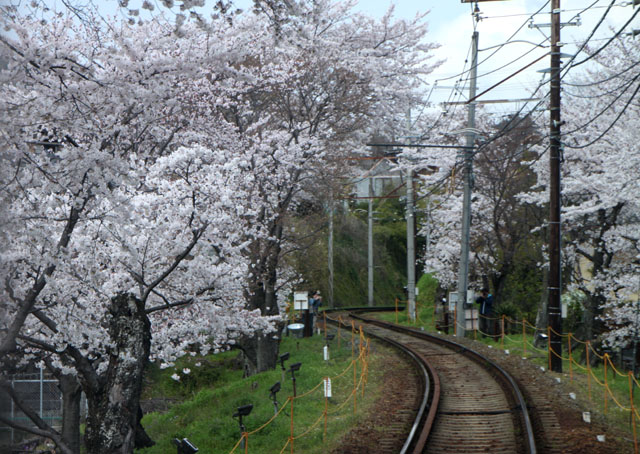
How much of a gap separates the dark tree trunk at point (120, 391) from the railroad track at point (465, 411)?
3950 mm

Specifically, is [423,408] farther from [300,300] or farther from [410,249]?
[410,249]

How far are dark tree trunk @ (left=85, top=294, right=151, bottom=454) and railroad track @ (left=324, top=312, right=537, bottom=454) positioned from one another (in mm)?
3950

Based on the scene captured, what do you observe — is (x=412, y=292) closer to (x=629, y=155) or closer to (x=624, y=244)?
(x=624, y=244)

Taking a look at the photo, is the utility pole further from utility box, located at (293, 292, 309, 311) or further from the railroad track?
the railroad track

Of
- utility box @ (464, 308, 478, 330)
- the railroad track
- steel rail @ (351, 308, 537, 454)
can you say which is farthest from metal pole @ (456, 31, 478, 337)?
the railroad track

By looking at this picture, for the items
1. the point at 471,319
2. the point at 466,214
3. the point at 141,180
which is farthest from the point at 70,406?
the point at 471,319

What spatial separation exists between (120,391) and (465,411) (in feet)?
21.2

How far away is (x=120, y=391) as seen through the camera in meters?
9.35

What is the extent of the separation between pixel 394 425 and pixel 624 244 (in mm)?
11929

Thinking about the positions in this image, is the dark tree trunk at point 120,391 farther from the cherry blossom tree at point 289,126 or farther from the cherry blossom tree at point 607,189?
the cherry blossom tree at point 607,189

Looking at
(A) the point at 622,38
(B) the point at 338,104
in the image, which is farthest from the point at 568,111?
(B) the point at 338,104

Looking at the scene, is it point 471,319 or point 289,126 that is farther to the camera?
point 471,319

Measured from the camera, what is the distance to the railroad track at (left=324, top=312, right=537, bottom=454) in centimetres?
1026

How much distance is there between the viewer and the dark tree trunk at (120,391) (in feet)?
30.2
